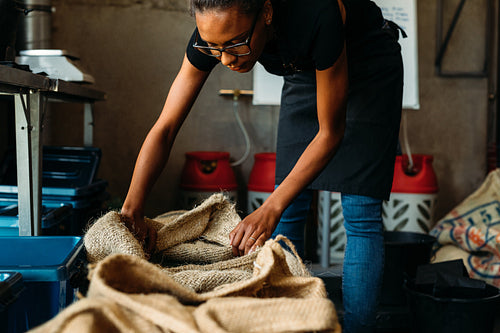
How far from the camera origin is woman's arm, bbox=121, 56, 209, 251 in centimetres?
107

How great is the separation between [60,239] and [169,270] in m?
0.27

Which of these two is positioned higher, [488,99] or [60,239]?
[488,99]

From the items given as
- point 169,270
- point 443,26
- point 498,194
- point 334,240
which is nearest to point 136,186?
point 169,270

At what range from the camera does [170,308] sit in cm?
56

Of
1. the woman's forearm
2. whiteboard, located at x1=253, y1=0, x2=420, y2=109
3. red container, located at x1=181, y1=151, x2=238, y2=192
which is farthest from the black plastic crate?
whiteboard, located at x1=253, y1=0, x2=420, y2=109

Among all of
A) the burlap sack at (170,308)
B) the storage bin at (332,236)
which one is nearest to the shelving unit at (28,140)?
the burlap sack at (170,308)

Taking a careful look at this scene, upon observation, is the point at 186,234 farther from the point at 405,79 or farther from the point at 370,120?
the point at 405,79

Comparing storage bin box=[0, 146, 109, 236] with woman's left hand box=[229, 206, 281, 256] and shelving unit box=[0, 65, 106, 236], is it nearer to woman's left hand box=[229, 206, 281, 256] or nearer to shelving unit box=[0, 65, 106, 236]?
shelving unit box=[0, 65, 106, 236]

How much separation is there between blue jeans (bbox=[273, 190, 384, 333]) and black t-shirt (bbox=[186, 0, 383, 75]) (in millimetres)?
441

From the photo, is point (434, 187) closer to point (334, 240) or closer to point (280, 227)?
point (334, 240)

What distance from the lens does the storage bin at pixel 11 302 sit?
0.66 meters

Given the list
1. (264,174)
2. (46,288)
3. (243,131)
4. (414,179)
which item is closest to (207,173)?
(264,174)

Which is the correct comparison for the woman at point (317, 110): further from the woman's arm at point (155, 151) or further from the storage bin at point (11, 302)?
the storage bin at point (11, 302)

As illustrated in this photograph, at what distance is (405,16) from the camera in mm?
2715
